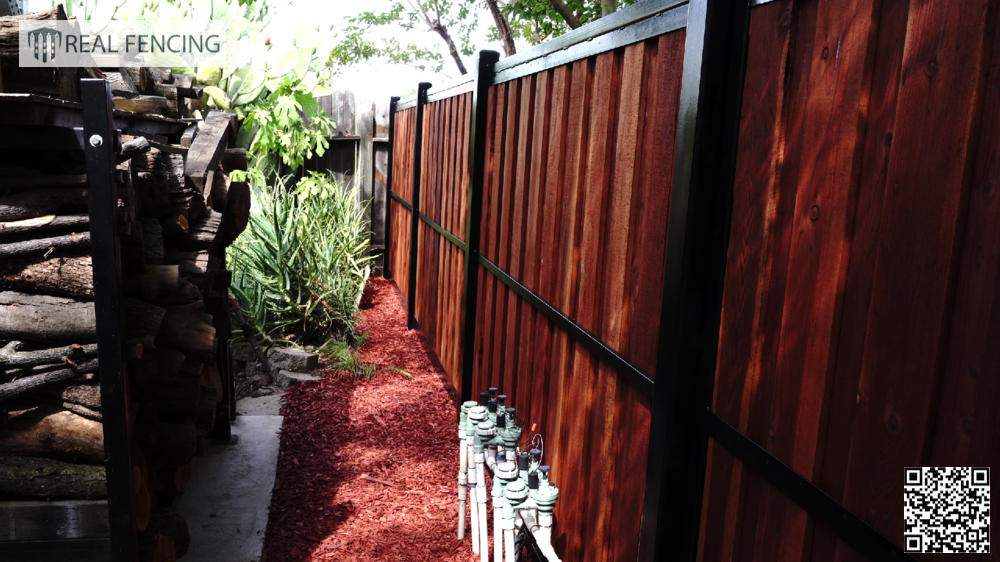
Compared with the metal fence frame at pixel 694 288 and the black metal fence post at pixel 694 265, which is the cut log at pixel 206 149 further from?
the black metal fence post at pixel 694 265

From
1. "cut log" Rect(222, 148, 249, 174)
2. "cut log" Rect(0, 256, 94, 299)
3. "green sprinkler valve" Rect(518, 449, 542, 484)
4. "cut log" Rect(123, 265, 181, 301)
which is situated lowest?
"green sprinkler valve" Rect(518, 449, 542, 484)

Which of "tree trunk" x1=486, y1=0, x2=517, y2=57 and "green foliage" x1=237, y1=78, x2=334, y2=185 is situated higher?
"tree trunk" x1=486, y1=0, x2=517, y2=57

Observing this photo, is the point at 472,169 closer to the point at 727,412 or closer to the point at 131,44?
the point at 131,44

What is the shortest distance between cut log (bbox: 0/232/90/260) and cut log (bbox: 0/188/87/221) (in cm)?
10

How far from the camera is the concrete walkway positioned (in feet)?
12.1

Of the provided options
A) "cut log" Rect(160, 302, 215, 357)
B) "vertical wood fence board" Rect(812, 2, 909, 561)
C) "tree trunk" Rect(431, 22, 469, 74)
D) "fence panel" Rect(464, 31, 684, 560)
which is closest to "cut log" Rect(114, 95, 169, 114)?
"cut log" Rect(160, 302, 215, 357)

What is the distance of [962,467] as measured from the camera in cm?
115

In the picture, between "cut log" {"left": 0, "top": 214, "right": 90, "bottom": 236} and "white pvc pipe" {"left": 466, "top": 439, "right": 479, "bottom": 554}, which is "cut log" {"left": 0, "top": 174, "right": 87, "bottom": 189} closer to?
"cut log" {"left": 0, "top": 214, "right": 90, "bottom": 236}

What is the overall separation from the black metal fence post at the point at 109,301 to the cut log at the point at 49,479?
0.08 metres

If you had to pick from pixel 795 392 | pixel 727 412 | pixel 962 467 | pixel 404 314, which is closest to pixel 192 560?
pixel 727 412

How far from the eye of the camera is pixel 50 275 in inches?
102

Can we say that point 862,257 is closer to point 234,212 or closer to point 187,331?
point 187,331

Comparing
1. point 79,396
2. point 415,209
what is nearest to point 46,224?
point 79,396

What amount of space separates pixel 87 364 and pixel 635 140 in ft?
6.36
